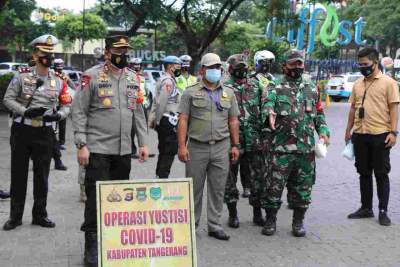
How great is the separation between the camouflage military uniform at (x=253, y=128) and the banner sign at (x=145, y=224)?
2.19 m

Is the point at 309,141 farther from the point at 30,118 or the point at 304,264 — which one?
the point at 30,118

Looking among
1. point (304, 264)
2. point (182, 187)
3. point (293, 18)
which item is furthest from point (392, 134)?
point (293, 18)

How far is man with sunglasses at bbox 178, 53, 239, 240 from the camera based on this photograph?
6.07 metres

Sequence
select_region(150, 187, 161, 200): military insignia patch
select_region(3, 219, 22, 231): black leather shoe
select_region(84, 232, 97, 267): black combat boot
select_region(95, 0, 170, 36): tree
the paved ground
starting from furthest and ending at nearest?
select_region(95, 0, 170, 36): tree, select_region(3, 219, 22, 231): black leather shoe, the paved ground, select_region(84, 232, 97, 267): black combat boot, select_region(150, 187, 161, 200): military insignia patch

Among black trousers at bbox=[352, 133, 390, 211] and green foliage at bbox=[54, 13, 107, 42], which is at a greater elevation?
green foliage at bbox=[54, 13, 107, 42]

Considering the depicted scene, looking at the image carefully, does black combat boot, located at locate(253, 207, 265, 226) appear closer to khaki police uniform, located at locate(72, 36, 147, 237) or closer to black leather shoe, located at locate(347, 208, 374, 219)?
black leather shoe, located at locate(347, 208, 374, 219)

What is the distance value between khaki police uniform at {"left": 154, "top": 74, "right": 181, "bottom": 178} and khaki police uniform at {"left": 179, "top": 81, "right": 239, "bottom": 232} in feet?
5.63

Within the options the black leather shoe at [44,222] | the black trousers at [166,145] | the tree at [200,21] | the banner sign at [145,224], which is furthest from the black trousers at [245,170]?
the tree at [200,21]

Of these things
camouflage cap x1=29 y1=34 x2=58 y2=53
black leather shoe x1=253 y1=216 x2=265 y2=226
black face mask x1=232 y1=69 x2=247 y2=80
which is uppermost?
camouflage cap x1=29 y1=34 x2=58 y2=53

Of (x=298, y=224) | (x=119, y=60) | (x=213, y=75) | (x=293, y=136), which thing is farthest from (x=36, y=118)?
(x=298, y=224)

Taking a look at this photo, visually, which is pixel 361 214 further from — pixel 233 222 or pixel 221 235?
pixel 221 235

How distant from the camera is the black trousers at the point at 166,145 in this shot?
26.0 feet

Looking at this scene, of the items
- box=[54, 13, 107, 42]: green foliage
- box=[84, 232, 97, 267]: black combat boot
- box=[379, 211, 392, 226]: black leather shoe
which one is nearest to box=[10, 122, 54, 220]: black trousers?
box=[84, 232, 97, 267]: black combat boot

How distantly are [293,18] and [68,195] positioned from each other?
17.5 metres
